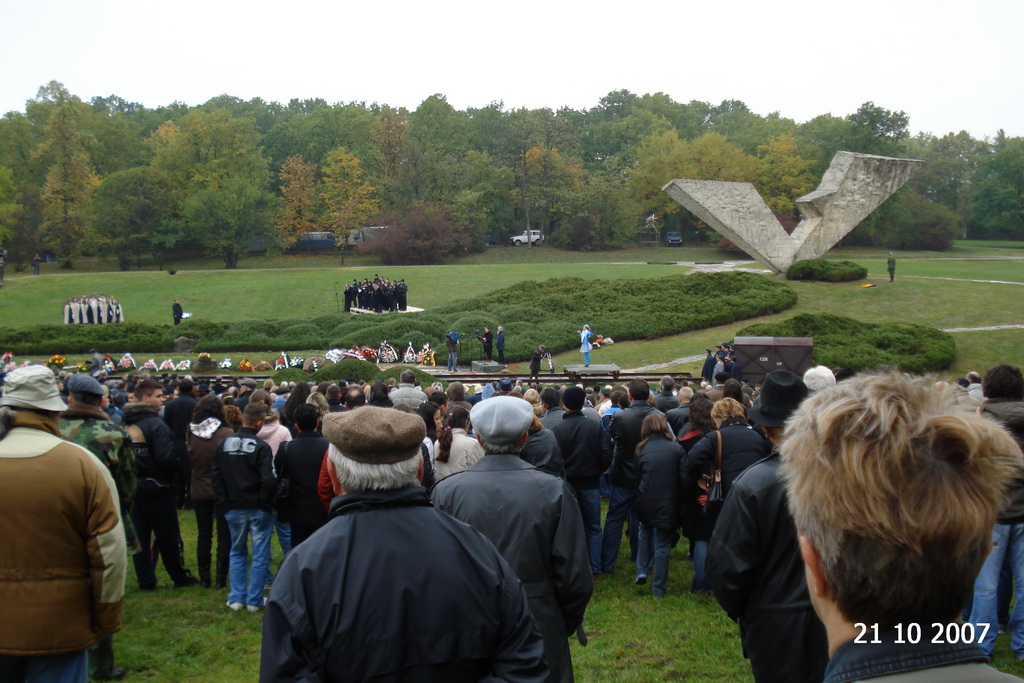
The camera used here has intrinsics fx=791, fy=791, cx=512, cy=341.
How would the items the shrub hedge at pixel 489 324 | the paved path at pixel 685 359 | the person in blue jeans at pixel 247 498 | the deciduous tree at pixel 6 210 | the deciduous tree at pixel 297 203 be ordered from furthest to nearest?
1. the deciduous tree at pixel 297 203
2. the deciduous tree at pixel 6 210
3. the shrub hedge at pixel 489 324
4. the paved path at pixel 685 359
5. the person in blue jeans at pixel 247 498

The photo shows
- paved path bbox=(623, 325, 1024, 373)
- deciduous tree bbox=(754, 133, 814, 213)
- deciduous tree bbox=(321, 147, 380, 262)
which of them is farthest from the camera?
deciduous tree bbox=(754, 133, 814, 213)

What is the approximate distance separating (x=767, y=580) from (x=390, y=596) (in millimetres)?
1852

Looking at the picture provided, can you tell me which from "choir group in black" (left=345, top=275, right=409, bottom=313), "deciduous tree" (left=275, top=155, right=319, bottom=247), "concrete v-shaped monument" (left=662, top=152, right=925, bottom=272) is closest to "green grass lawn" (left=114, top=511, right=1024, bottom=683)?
"concrete v-shaped monument" (left=662, top=152, right=925, bottom=272)

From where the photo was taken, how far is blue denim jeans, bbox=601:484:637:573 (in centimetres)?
758

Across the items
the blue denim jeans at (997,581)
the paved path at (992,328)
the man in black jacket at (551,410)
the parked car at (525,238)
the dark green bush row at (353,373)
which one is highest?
the parked car at (525,238)

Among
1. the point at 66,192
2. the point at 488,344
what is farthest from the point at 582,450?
the point at 66,192

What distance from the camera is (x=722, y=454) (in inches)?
230

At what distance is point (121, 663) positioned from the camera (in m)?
5.46

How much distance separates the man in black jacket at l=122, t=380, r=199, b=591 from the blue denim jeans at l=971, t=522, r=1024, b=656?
20.6ft

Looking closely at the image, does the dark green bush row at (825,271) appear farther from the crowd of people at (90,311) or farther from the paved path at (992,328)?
the crowd of people at (90,311)

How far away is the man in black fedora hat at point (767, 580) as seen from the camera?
3.37 meters

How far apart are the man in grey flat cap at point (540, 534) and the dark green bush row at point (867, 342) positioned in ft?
58.3

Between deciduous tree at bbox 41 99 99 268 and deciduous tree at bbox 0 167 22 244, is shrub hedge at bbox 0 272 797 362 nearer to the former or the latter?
deciduous tree at bbox 0 167 22 244

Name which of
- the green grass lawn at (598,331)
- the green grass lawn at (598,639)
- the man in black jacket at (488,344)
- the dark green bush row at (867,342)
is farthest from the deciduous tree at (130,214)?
the green grass lawn at (598,639)
